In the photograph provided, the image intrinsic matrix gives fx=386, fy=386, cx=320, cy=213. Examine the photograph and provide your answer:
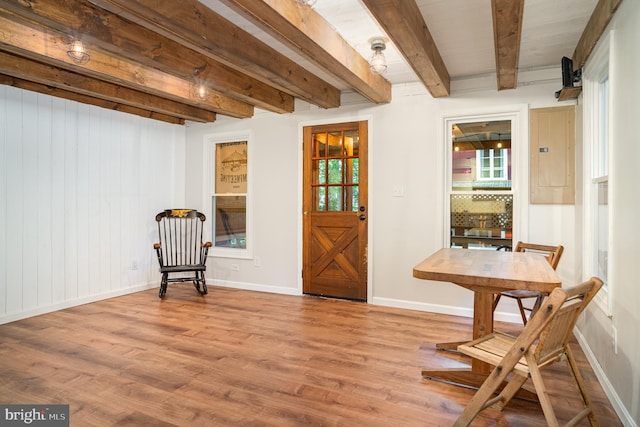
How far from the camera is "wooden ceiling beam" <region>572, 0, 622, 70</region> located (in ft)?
7.44

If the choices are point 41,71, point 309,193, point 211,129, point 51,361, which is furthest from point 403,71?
point 51,361

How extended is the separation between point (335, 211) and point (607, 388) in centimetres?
295

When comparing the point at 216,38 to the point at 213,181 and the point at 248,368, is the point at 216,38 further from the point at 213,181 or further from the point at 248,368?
the point at 213,181

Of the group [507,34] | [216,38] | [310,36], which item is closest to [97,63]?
[216,38]

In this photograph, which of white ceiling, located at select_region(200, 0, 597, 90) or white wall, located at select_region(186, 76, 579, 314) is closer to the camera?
white ceiling, located at select_region(200, 0, 597, 90)

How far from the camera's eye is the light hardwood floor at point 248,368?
208 cm

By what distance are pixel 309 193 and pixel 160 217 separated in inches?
76.6

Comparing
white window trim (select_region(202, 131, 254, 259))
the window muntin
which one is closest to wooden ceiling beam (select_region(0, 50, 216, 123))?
white window trim (select_region(202, 131, 254, 259))

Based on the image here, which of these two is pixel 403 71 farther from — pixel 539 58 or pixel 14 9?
pixel 14 9

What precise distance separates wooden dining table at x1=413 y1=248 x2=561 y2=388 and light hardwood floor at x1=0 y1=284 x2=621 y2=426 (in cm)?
12

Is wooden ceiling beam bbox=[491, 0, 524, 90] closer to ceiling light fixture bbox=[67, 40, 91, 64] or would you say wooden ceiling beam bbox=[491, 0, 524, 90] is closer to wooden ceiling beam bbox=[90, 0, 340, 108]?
wooden ceiling beam bbox=[90, 0, 340, 108]

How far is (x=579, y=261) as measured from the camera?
343 cm

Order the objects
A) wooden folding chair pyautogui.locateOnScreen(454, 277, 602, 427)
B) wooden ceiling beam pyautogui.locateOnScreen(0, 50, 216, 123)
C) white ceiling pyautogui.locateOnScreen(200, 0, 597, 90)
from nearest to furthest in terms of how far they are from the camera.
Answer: wooden folding chair pyautogui.locateOnScreen(454, 277, 602, 427) < white ceiling pyautogui.locateOnScreen(200, 0, 597, 90) < wooden ceiling beam pyautogui.locateOnScreen(0, 50, 216, 123)

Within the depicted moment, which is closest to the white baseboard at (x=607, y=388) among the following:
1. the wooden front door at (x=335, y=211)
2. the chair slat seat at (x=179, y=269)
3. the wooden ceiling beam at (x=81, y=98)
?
the wooden front door at (x=335, y=211)
